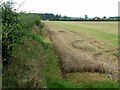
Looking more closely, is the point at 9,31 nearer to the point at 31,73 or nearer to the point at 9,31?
the point at 9,31

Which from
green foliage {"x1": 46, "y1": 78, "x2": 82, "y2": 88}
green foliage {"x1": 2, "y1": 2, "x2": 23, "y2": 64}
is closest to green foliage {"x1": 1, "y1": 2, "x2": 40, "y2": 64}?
green foliage {"x1": 2, "y1": 2, "x2": 23, "y2": 64}

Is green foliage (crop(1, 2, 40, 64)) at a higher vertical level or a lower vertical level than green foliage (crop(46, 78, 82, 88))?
higher

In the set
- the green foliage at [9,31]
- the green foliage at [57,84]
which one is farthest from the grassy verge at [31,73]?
the green foliage at [9,31]

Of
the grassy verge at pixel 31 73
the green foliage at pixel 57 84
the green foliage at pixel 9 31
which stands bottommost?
the green foliage at pixel 57 84

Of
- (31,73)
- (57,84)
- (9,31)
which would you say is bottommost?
(57,84)

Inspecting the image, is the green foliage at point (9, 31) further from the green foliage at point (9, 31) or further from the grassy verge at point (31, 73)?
the grassy verge at point (31, 73)

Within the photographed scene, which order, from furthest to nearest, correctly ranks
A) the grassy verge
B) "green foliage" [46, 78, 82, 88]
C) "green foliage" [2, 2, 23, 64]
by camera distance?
"green foliage" [46, 78, 82, 88] < "green foliage" [2, 2, 23, 64] < the grassy verge

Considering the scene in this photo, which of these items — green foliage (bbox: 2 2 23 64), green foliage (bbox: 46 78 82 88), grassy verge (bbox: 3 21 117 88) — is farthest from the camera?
green foliage (bbox: 46 78 82 88)

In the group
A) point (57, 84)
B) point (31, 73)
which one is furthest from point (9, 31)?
point (57, 84)

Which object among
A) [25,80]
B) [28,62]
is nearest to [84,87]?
[28,62]

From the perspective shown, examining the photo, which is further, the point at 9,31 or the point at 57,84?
the point at 57,84

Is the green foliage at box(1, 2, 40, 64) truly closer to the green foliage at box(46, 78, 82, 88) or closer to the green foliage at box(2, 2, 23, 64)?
the green foliage at box(2, 2, 23, 64)

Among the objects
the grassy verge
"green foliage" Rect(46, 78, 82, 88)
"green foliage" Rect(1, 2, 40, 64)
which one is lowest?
"green foliage" Rect(46, 78, 82, 88)

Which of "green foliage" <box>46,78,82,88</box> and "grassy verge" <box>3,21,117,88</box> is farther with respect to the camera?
"green foliage" <box>46,78,82,88</box>
